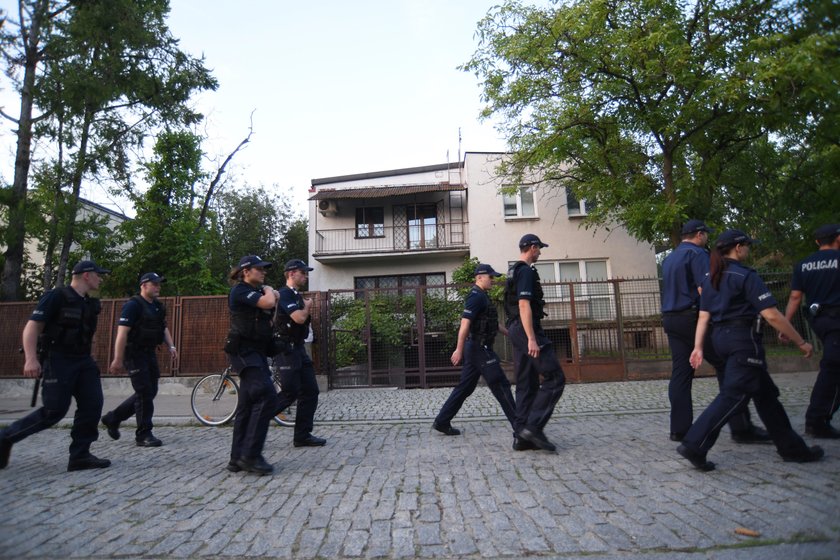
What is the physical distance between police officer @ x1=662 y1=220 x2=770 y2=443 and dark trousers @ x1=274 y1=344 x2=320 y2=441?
3745 mm

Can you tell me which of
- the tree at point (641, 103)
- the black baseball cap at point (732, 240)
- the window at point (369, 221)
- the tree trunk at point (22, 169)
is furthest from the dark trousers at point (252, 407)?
the window at point (369, 221)

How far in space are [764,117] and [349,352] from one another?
10.5 metres

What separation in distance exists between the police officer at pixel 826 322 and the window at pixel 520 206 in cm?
1668

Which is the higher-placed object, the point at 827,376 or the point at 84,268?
the point at 84,268

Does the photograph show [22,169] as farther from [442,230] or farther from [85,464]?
[442,230]

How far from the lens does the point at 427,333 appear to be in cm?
1146

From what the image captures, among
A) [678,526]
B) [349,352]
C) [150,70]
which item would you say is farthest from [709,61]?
[150,70]

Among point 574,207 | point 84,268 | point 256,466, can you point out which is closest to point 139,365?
point 84,268

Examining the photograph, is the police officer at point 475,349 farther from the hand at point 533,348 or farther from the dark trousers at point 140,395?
the dark trousers at point 140,395

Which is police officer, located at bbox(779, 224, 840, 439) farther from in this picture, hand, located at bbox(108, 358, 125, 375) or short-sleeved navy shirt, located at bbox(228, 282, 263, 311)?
hand, located at bbox(108, 358, 125, 375)

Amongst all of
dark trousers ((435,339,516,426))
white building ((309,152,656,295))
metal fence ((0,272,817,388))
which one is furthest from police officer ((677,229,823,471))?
white building ((309,152,656,295))

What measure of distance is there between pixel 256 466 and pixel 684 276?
14.5 ft

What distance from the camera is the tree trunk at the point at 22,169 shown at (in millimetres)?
12719

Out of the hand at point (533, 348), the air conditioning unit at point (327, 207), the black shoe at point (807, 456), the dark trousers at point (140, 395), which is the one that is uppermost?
the air conditioning unit at point (327, 207)
